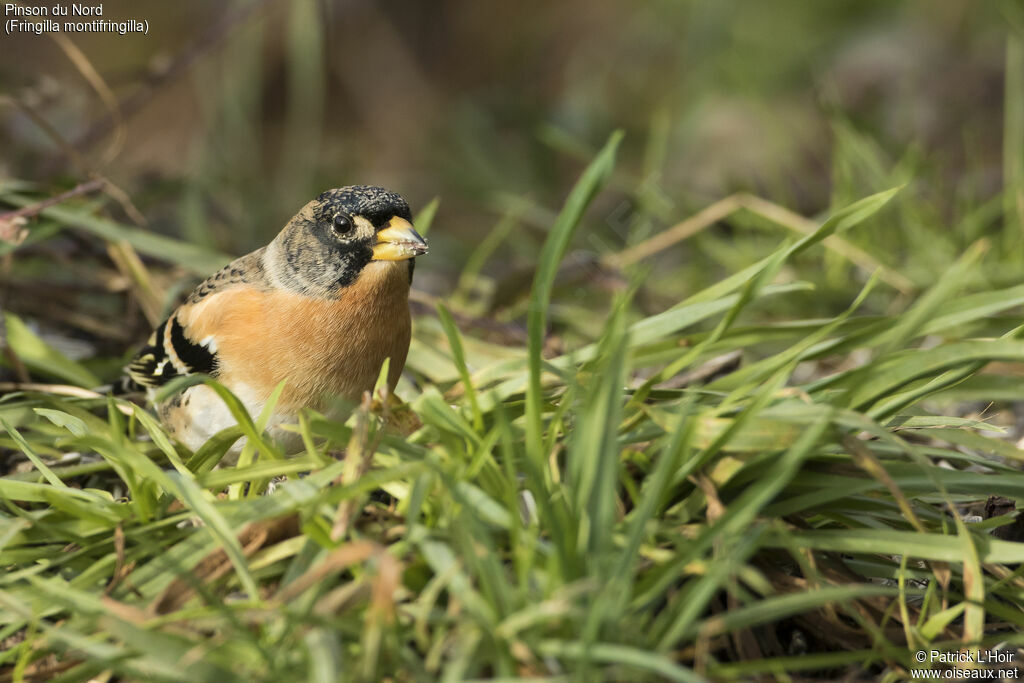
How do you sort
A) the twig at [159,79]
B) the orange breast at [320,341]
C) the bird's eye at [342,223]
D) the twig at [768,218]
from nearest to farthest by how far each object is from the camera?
the orange breast at [320,341] < the bird's eye at [342,223] < the twig at [768,218] < the twig at [159,79]

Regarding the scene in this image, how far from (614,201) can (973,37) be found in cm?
327

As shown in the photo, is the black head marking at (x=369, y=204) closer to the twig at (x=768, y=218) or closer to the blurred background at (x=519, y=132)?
the blurred background at (x=519, y=132)

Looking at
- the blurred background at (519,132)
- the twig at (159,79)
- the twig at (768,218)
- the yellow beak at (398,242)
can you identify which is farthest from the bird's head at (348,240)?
the twig at (159,79)

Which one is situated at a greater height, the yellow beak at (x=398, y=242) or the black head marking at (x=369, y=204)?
the black head marking at (x=369, y=204)

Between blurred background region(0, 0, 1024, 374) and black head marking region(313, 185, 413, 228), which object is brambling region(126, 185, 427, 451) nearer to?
black head marking region(313, 185, 413, 228)

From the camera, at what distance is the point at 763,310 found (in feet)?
12.0

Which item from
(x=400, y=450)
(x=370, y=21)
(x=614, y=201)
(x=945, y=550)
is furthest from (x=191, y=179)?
(x=370, y=21)

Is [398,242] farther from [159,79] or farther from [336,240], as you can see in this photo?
[159,79]

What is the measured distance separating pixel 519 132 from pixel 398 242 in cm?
397

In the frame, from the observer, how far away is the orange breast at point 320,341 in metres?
2.23

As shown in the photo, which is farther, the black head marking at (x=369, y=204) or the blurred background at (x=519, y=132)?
the blurred background at (x=519, y=132)

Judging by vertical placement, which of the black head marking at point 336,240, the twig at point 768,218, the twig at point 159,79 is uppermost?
the twig at point 159,79

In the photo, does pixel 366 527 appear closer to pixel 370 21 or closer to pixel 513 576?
pixel 513 576

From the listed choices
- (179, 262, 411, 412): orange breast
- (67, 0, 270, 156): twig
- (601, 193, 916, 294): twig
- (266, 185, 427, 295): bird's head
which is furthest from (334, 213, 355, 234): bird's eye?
(67, 0, 270, 156): twig
